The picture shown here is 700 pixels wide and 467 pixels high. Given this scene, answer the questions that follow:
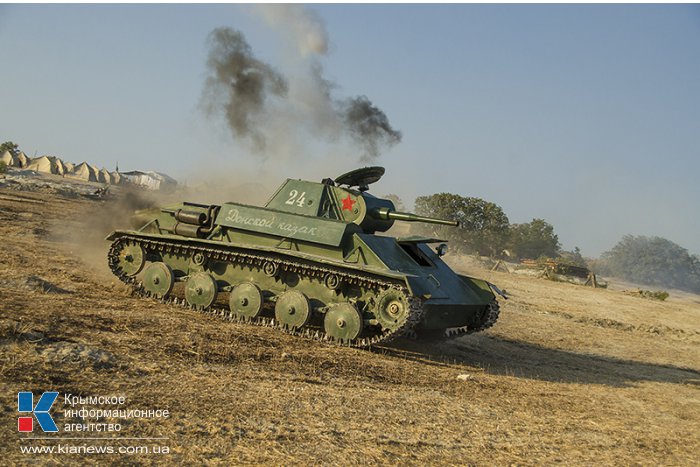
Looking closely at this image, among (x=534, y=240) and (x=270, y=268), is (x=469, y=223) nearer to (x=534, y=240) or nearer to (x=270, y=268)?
(x=534, y=240)

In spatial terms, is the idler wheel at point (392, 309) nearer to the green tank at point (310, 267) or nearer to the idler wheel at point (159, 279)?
the green tank at point (310, 267)

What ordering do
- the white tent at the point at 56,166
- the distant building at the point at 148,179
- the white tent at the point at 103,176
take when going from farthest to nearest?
the distant building at the point at 148,179, the white tent at the point at 103,176, the white tent at the point at 56,166

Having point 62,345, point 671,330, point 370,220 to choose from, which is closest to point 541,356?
point 370,220

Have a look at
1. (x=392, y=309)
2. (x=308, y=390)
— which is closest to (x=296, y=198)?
(x=392, y=309)

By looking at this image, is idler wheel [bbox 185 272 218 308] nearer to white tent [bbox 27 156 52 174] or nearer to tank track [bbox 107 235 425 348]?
tank track [bbox 107 235 425 348]

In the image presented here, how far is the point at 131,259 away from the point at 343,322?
5330 millimetres

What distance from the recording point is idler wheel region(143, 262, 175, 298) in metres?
13.5

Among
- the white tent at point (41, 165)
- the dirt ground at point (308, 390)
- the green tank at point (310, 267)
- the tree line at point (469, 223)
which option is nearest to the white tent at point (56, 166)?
the white tent at point (41, 165)

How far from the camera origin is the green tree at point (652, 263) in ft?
238

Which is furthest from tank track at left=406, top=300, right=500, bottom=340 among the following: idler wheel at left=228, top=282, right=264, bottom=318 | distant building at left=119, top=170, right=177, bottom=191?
distant building at left=119, top=170, right=177, bottom=191

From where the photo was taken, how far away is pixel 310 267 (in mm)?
11875

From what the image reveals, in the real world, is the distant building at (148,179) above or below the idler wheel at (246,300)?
above

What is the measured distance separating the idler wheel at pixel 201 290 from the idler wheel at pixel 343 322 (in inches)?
101

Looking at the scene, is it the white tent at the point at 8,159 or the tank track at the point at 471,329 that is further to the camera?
the white tent at the point at 8,159
